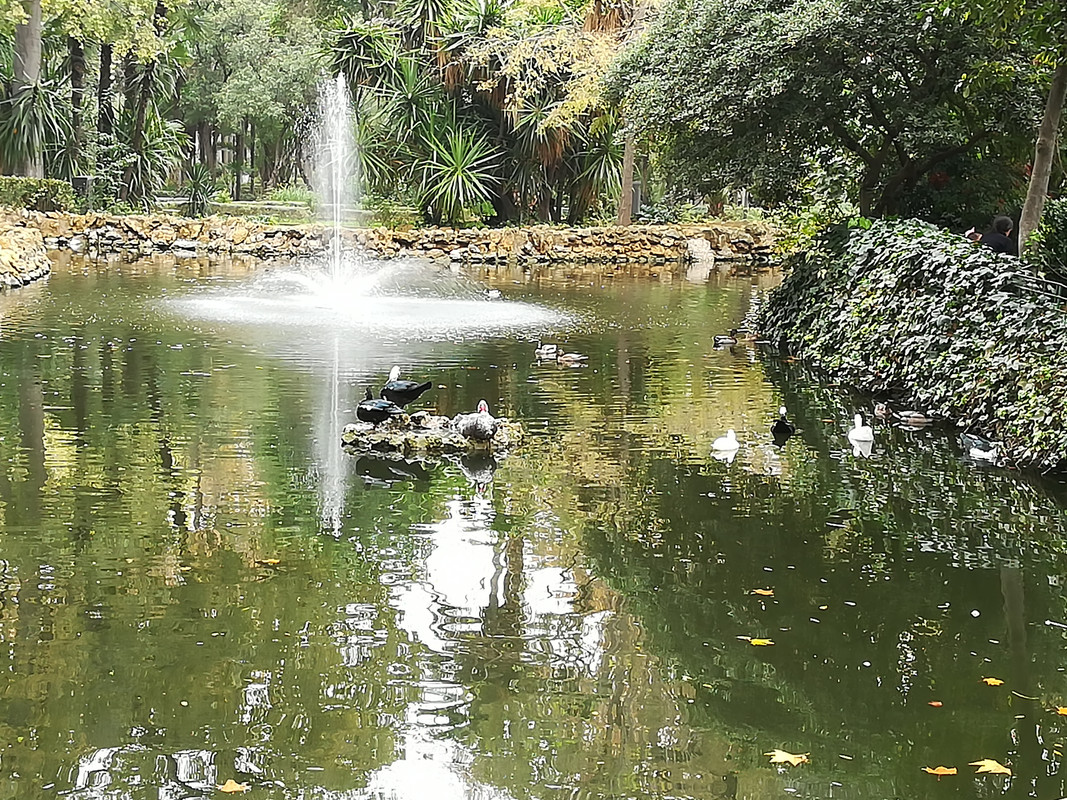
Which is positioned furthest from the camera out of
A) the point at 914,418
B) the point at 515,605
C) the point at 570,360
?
the point at 570,360

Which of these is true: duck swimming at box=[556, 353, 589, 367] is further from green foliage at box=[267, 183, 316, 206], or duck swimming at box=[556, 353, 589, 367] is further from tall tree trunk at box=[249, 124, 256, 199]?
tall tree trunk at box=[249, 124, 256, 199]

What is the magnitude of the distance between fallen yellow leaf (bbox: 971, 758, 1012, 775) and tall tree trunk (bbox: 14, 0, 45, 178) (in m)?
25.8

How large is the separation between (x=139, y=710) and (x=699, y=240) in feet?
77.7

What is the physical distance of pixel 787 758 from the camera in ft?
12.2

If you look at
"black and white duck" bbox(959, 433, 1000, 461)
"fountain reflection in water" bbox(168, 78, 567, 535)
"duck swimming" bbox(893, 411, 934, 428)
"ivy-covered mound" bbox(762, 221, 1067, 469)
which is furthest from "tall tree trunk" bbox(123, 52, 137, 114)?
A: "black and white duck" bbox(959, 433, 1000, 461)

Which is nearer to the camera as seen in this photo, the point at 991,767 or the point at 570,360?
the point at 991,767

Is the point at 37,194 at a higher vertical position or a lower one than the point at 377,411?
higher

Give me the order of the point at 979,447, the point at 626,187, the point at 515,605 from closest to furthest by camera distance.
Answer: the point at 515,605 → the point at 979,447 → the point at 626,187

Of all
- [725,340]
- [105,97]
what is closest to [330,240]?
[105,97]

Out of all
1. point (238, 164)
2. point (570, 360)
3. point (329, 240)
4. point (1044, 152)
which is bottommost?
point (570, 360)

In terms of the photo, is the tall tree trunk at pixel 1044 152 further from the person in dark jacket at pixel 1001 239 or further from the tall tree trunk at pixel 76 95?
the tall tree trunk at pixel 76 95

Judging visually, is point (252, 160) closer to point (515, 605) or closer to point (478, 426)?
point (478, 426)

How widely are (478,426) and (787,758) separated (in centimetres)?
421

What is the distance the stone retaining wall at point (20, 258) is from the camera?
Result: 17.1 metres
